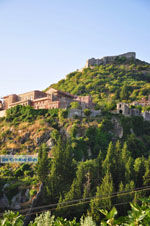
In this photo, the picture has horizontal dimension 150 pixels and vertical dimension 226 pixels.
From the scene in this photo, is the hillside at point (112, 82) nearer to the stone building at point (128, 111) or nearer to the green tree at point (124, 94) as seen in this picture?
the green tree at point (124, 94)

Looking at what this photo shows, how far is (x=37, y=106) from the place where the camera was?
227 ft

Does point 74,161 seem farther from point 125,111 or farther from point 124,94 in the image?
point 124,94

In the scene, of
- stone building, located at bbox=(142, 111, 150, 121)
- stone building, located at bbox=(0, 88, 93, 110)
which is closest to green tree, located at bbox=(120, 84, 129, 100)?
stone building, located at bbox=(0, 88, 93, 110)

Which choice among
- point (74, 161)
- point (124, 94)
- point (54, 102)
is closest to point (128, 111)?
point (54, 102)

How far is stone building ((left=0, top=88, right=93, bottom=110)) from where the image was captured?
65.2m

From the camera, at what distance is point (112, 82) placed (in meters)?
103

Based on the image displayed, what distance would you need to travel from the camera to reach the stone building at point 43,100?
65.2 meters

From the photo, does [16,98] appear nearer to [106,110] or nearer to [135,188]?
[106,110]

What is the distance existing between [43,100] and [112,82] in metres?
40.6

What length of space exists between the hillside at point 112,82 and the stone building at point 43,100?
14.7 m

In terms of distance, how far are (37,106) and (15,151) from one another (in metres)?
16.5

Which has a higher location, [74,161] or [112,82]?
[112,82]

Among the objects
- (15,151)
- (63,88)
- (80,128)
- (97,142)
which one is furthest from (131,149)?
(63,88)

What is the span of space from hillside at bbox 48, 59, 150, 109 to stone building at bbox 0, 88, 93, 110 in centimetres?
1474
